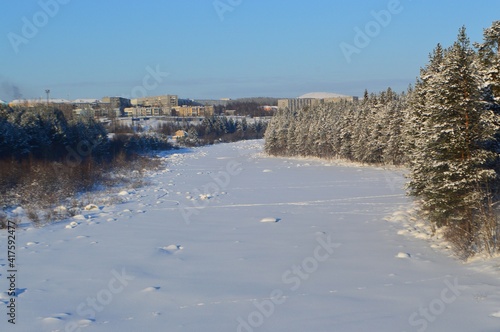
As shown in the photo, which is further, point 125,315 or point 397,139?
point 397,139

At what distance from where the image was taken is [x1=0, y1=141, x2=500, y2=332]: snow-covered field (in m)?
7.75

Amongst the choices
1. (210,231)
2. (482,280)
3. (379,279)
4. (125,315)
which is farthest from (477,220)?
(125,315)

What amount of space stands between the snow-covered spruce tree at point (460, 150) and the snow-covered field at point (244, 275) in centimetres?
118

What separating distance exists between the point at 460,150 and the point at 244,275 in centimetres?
761

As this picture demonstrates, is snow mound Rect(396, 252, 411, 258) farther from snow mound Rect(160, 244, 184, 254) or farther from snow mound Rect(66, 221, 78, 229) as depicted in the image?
snow mound Rect(66, 221, 78, 229)

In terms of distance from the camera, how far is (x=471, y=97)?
12.9m

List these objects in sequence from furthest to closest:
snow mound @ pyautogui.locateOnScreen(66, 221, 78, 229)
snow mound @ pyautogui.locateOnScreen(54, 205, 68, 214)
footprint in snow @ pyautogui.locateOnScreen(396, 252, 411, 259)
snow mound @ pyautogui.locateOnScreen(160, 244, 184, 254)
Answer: snow mound @ pyautogui.locateOnScreen(54, 205, 68, 214) → snow mound @ pyautogui.locateOnScreen(66, 221, 78, 229) → snow mound @ pyautogui.locateOnScreen(160, 244, 184, 254) → footprint in snow @ pyautogui.locateOnScreen(396, 252, 411, 259)

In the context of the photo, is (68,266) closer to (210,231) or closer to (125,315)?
(125,315)

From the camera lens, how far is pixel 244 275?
1080 cm

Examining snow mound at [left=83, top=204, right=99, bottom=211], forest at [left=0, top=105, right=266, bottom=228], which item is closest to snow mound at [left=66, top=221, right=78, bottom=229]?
forest at [left=0, top=105, right=266, bottom=228]

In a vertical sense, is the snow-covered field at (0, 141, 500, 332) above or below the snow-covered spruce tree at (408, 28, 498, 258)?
below

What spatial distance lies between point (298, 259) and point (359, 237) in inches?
149

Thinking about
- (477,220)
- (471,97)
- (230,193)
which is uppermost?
(471,97)

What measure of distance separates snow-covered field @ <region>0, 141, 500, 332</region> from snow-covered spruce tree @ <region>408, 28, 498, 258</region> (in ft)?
3.87
